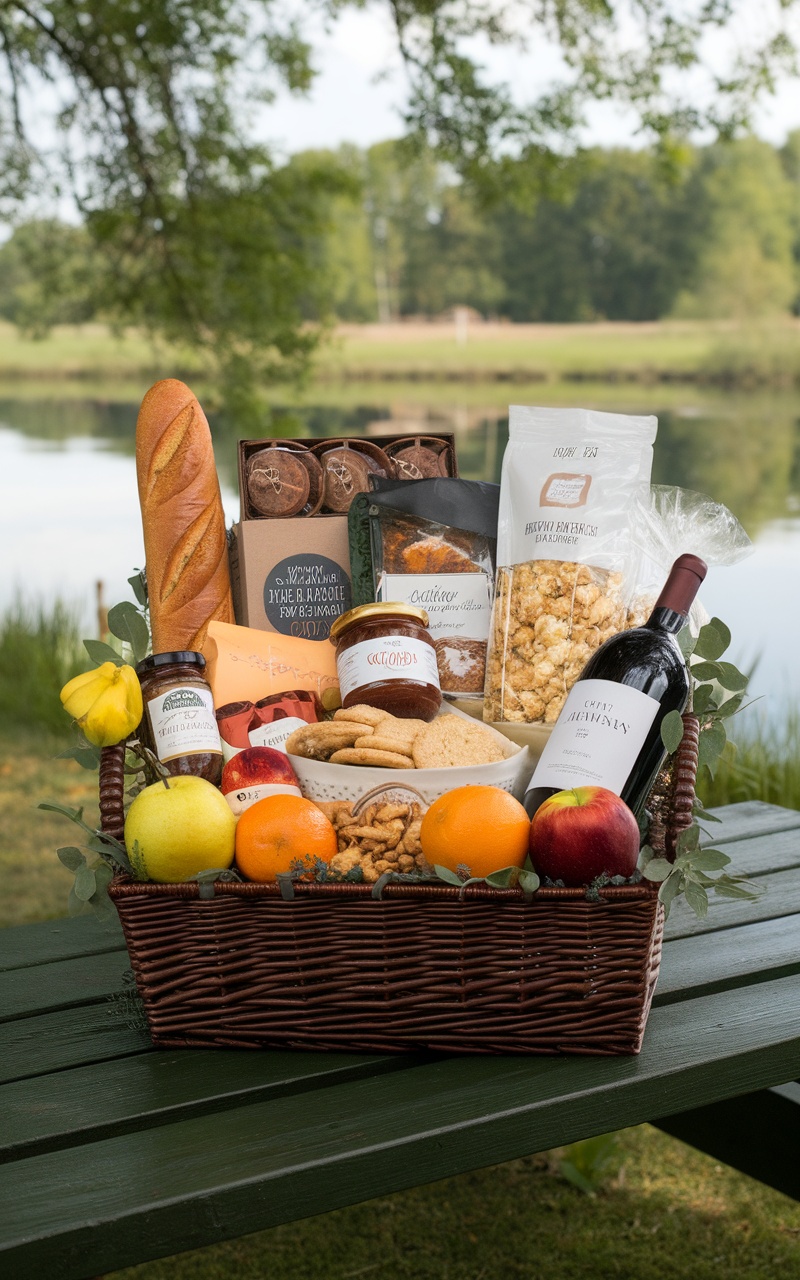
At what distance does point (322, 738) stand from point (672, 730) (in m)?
0.41

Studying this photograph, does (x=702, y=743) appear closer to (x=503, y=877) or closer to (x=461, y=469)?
(x=503, y=877)

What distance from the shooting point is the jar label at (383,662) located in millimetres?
1428

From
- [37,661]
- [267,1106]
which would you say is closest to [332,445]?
[267,1106]

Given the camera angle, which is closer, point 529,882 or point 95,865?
point 529,882

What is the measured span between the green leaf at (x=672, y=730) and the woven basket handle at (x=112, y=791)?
552 mm

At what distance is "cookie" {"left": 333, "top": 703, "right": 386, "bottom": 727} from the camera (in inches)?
53.1

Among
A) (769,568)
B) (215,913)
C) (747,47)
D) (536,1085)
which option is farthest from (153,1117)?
(769,568)

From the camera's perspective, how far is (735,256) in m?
5.96

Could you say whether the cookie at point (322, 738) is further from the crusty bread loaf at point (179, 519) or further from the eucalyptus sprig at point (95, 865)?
the crusty bread loaf at point (179, 519)

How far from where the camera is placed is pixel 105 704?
119 cm

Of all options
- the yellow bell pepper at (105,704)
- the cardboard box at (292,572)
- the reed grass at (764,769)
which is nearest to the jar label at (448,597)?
the cardboard box at (292,572)

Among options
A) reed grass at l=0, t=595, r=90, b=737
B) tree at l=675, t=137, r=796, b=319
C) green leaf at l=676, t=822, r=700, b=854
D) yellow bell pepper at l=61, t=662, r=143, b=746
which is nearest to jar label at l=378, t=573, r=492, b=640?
yellow bell pepper at l=61, t=662, r=143, b=746

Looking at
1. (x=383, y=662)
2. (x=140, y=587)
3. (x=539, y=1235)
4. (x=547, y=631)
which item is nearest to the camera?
(x=383, y=662)

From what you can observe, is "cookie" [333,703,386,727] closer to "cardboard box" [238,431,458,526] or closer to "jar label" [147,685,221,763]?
"jar label" [147,685,221,763]
